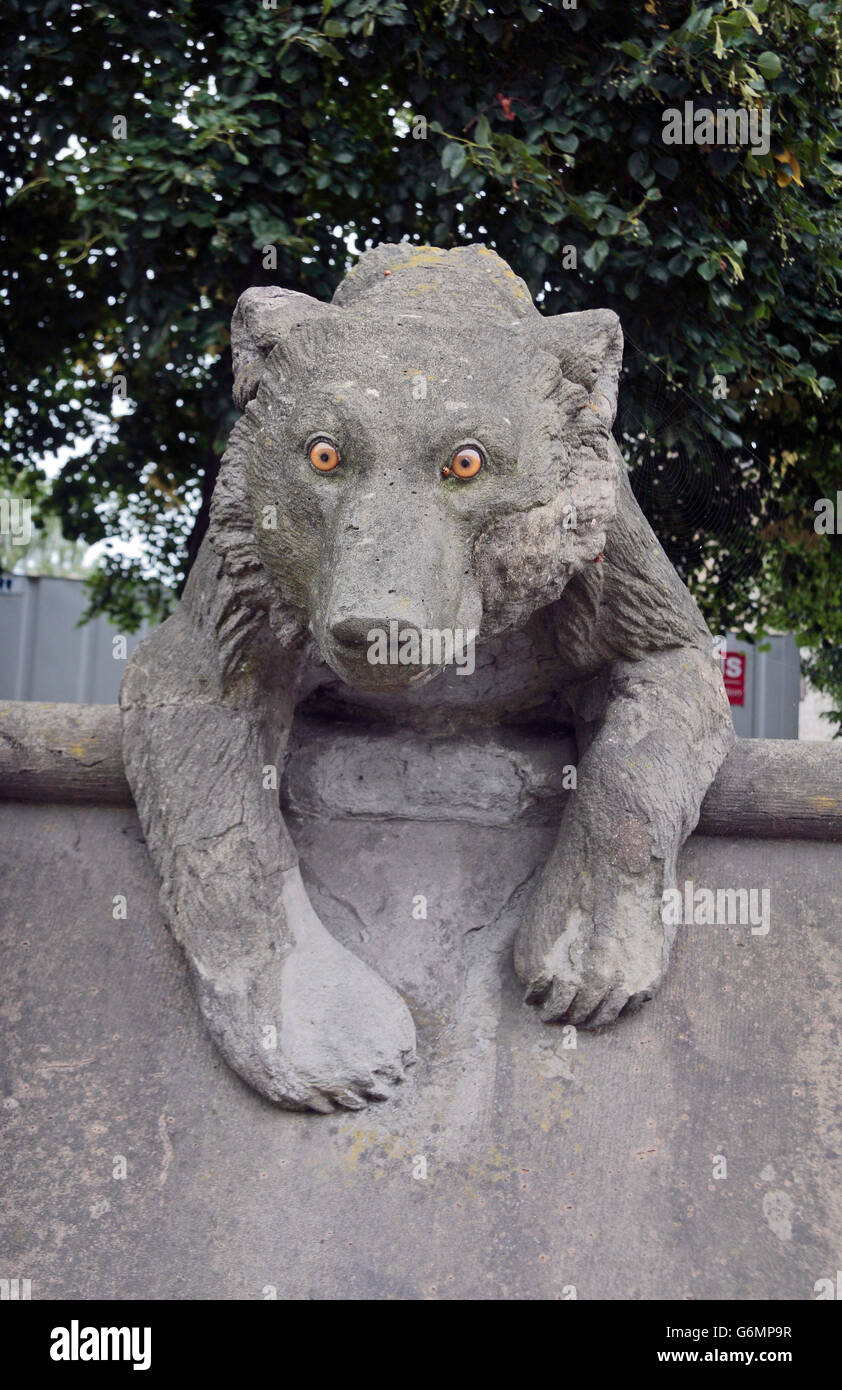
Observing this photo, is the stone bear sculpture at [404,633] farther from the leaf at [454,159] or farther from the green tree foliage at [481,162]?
the green tree foliage at [481,162]

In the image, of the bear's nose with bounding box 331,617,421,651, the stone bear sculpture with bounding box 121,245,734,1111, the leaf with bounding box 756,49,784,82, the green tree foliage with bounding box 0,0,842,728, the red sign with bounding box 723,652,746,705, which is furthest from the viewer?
the red sign with bounding box 723,652,746,705

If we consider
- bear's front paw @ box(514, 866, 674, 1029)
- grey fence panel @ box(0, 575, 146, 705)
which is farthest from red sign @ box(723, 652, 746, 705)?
bear's front paw @ box(514, 866, 674, 1029)

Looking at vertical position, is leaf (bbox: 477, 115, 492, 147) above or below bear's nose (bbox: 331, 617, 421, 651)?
above

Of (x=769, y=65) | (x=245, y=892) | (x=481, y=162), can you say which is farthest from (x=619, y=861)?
(x=769, y=65)

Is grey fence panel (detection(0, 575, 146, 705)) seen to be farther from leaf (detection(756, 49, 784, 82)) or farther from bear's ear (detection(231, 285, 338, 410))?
bear's ear (detection(231, 285, 338, 410))

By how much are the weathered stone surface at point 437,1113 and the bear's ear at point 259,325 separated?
94 centimetres

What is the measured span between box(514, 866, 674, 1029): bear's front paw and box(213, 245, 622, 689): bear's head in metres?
0.56

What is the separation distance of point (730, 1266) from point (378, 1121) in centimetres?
64

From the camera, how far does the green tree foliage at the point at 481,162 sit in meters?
4.48

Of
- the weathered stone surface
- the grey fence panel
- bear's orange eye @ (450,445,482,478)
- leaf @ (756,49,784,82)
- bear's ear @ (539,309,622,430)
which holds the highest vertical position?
leaf @ (756,49,784,82)

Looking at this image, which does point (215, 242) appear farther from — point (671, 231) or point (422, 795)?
point (422, 795)

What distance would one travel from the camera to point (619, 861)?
95.2 inches

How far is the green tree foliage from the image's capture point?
4.48 metres

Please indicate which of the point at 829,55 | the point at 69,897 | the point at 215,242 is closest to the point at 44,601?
the point at 215,242
